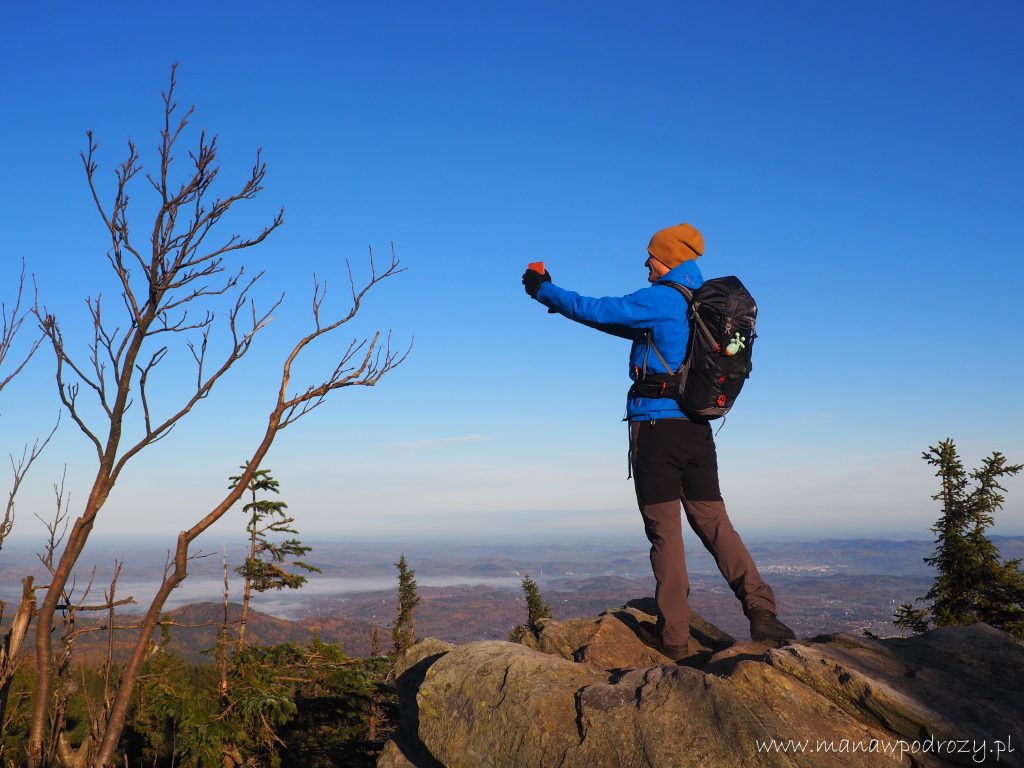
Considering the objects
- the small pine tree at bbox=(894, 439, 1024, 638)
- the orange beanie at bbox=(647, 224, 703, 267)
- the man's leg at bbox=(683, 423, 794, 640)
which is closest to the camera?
the man's leg at bbox=(683, 423, 794, 640)

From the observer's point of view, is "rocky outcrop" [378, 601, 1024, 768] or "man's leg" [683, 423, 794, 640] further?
"man's leg" [683, 423, 794, 640]

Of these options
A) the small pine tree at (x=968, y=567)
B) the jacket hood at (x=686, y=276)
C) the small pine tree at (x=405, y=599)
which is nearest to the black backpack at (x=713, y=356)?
the jacket hood at (x=686, y=276)

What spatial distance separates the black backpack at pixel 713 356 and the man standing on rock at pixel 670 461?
93 mm

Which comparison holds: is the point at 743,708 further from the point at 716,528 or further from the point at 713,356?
the point at 713,356

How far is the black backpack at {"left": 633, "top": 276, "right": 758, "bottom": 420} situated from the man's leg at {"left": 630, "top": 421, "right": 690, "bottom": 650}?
13.6 inches

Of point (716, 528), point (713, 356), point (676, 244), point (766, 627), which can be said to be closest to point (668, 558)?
point (716, 528)

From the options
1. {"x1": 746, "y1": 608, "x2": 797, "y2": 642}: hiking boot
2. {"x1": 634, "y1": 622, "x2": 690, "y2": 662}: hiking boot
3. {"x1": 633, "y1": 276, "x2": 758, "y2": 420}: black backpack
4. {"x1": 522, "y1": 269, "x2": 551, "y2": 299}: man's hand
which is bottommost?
{"x1": 634, "y1": 622, "x2": 690, "y2": 662}: hiking boot

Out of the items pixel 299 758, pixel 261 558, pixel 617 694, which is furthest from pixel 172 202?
pixel 261 558

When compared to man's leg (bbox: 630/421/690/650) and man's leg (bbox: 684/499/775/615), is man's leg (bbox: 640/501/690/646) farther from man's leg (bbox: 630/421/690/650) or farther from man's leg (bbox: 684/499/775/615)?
man's leg (bbox: 684/499/775/615)

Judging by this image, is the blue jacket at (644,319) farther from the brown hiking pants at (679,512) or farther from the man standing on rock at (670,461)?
the brown hiking pants at (679,512)

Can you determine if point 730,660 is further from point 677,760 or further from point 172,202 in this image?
A: point 172,202

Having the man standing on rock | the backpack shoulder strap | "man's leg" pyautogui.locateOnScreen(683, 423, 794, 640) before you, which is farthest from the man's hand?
"man's leg" pyautogui.locateOnScreen(683, 423, 794, 640)

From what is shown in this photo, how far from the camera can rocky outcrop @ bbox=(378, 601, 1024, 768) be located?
426 centimetres

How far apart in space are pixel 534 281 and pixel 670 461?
211 centimetres
